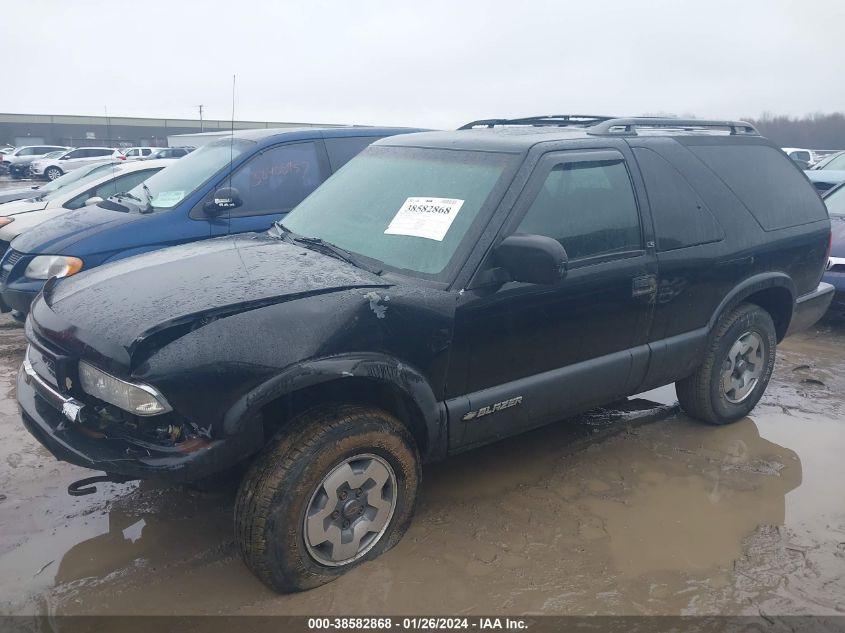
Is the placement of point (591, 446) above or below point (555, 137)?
below

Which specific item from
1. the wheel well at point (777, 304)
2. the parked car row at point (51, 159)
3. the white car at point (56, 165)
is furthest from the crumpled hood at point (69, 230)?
the white car at point (56, 165)

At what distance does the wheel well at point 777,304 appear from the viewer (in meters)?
4.42

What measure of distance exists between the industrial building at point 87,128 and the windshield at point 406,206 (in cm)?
4542

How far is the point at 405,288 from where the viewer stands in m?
2.90

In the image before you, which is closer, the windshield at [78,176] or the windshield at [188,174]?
the windshield at [188,174]

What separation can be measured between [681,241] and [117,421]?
118 inches

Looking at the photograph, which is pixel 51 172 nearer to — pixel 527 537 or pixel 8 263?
pixel 8 263

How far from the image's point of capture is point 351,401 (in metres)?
2.88

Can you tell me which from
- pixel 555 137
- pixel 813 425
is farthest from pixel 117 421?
pixel 813 425

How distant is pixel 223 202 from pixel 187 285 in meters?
2.55

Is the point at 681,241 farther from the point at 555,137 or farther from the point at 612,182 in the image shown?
the point at 555,137

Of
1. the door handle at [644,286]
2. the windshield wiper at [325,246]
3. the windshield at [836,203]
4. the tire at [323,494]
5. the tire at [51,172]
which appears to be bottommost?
the tire at [51,172]

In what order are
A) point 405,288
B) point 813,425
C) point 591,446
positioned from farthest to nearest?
point 813,425 → point 591,446 → point 405,288

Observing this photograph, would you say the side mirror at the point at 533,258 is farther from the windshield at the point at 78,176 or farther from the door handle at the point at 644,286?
the windshield at the point at 78,176
